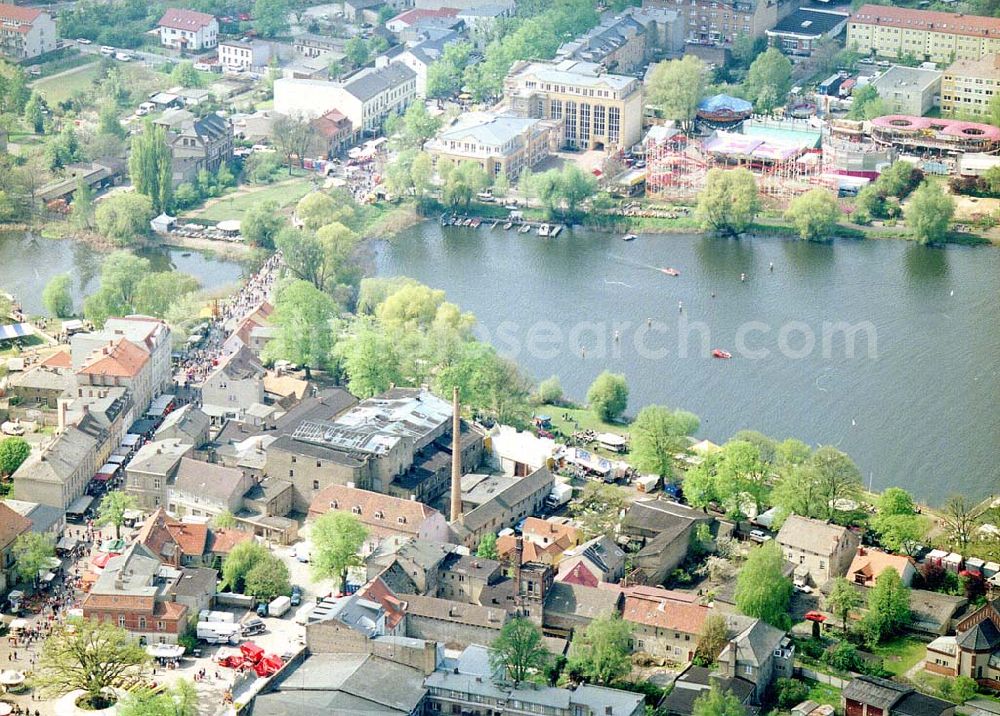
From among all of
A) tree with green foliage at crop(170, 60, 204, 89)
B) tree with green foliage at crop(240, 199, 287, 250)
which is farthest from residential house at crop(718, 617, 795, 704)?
tree with green foliage at crop(170, 60, 204, 89)

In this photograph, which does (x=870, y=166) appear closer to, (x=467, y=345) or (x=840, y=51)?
(x=840, y=51)

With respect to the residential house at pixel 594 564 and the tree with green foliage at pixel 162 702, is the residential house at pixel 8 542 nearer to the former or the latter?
the tree with green foliage at pixel 162 702

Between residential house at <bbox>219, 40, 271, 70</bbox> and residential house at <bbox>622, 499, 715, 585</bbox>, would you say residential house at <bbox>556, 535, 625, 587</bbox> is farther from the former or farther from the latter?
residential house at <bbox>219, 40, 271, 70</bbox>

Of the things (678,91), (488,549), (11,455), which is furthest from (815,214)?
(11,455)

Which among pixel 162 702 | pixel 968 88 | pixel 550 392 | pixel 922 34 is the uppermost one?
pixel 162 702

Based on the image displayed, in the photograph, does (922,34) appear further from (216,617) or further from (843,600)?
(216,617)
